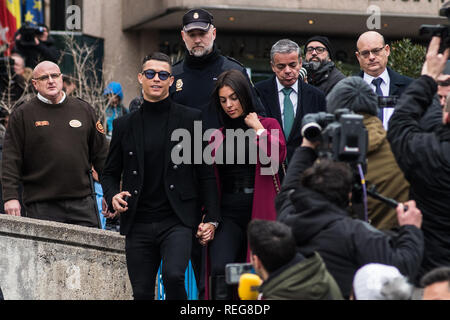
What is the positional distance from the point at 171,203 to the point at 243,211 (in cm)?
53

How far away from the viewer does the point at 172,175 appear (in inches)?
295

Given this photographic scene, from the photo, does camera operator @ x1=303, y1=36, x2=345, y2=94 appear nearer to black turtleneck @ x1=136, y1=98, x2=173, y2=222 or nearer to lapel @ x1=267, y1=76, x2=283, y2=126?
lapel @ x1=267, y1=76, x2=283, y2=126

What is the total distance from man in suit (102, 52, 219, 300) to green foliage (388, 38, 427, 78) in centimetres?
464

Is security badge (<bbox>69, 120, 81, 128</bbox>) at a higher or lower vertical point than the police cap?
lower

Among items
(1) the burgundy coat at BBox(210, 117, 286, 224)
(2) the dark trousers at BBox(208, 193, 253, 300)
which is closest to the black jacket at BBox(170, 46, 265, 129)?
(1) the burgundy coat at BBox(210, 117, 286, 224)

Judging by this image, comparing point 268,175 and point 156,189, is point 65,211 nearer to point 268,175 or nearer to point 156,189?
point 156,189

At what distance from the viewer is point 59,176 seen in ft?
30.0

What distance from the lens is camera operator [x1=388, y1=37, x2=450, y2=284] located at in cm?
612

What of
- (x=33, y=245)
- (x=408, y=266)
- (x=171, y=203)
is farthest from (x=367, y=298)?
(x=33, y=245)

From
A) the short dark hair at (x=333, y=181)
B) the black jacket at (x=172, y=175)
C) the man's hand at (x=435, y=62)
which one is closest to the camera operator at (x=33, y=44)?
the black jacket at (x=172, y=175)

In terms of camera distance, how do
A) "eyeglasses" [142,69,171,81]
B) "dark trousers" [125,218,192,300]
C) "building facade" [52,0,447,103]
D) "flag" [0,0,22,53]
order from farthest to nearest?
"building facade" [52,0,447,103] < "flag" [0,0,22,53] < "eyeglasses" [142,69,171,81] < "dark trousers" [125,218,192,300]

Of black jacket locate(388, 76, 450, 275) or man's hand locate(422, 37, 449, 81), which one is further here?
man's hand locate(422, 37, 449, 81)
